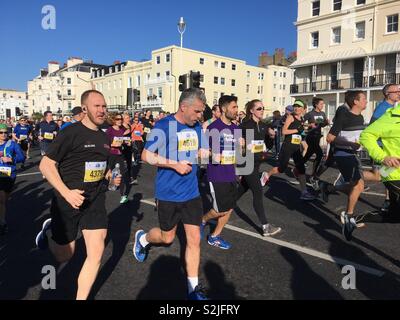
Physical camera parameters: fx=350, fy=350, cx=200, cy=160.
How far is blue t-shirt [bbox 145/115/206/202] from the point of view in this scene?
11.8 feet

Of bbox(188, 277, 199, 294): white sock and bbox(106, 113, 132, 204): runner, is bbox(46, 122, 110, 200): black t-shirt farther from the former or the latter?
bbox(106, 113, 132, 204): runner

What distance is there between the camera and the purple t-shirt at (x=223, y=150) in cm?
462

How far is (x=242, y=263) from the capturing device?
422 centimetres

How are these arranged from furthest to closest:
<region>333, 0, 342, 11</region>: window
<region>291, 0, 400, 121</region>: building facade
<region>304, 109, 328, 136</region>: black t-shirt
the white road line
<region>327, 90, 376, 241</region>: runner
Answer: <region>333, 0, 342, 11</region>: window < <region>291, 0, 400, 121</region>: building facade < <region>304, 109, 328, 136</region>: black t-shirt < <region>327, 90, 376, 241</region>: runner < the white road line

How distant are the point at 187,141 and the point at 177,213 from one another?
2.51ft

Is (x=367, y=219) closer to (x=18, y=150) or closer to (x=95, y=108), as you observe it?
(x=95, y=108)

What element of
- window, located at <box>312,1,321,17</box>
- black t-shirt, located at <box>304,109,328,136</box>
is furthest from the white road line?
window, located at <box>312,1,321,17</box>

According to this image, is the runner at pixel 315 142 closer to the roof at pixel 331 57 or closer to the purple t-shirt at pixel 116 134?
the purple t-shirt at pixel 116 134

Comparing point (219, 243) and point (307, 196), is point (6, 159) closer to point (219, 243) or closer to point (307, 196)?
point (219, 243)

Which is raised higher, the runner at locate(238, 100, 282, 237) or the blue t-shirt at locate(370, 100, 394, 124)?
the blue t-shirt at locate(370, 100, 394, 124)

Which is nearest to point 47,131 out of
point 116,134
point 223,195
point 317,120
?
point 116,134

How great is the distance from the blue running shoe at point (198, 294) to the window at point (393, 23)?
3280 cm

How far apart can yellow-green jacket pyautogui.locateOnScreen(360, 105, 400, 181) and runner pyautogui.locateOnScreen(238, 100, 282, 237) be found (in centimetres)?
183

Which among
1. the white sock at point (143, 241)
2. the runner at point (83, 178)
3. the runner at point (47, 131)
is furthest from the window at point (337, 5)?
the runner at point (83, 178)
